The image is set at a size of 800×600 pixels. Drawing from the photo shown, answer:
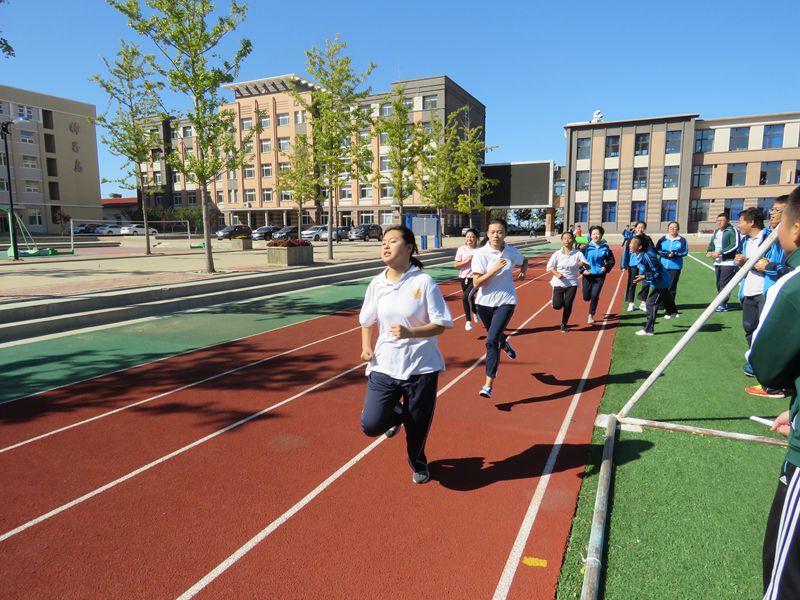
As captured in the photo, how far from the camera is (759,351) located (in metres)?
1.91

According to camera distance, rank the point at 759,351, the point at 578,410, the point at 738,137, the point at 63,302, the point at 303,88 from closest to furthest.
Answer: the point at 759,351, the point at 578,410, the point at 63,302, the point at 738,137, the point at 303,88

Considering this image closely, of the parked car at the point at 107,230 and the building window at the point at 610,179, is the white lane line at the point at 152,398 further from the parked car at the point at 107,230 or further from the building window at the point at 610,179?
the building window at the point at 610,179

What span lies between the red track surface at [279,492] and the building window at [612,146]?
6035 centimetres

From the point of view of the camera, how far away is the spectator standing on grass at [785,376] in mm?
1807

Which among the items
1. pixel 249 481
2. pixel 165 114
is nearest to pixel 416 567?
pixel 249 481

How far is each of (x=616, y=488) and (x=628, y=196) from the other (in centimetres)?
6225

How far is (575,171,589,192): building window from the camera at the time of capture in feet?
201

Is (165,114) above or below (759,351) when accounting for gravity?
above

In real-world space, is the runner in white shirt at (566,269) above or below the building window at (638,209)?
below

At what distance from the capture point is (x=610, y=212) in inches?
2381

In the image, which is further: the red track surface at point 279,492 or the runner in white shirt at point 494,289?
the runner in white shirt at point 494,289

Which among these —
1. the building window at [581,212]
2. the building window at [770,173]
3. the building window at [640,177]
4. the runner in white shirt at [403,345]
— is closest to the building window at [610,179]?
the building window at [640,177]

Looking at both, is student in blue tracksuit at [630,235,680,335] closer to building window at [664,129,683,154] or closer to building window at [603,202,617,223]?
building window at [603,202,617,223]

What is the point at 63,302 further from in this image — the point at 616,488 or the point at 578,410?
the point at 616,488
